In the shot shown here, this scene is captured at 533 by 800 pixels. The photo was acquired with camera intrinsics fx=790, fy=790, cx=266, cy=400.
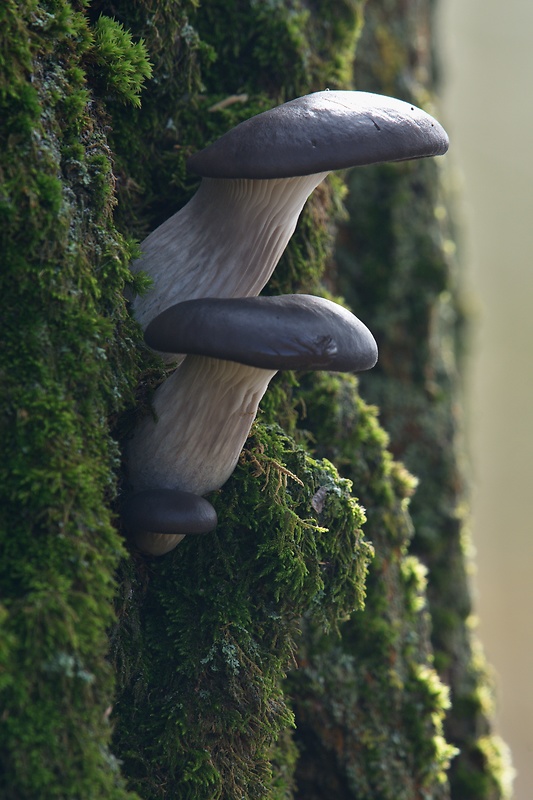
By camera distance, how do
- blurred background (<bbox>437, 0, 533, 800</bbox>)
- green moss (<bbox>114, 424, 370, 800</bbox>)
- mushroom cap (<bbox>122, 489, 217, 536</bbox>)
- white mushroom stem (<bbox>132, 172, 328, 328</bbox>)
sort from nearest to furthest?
mushroom cap (<bbox>122, 489, 217, 536</bbox>)
green moss (<bbox>114, 424, 370, 800</bbox>)
white mushroom stem (<bbox>132, 172, 328, 328</bbox>)
blurred background (<bbox>437, 0, 533, 800</bbox>)

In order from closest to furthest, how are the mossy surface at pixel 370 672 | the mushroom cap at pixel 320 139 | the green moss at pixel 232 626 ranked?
the mushroom cap at pixel 320 139 → the green moss at pixel 232 626 → the mossy surface at pixel 370 672

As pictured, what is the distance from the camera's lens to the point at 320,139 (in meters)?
2.35

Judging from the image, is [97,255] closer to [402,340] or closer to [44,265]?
[44,265]

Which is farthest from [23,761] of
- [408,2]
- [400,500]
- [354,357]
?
[408,2]

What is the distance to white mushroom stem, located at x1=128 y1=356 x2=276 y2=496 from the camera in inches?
105

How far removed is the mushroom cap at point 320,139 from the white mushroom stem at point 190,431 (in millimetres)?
669

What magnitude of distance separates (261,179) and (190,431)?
87 centimetres

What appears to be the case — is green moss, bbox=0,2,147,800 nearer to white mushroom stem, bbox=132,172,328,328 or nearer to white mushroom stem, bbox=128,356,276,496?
white mushroom stem, bbox=128,356,276,496

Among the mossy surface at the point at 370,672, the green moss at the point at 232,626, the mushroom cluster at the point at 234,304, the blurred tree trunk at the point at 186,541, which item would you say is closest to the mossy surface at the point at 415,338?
the blurred tree trunk at the point at 186,541

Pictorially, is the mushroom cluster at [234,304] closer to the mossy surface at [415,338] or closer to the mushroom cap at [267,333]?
the mushroom cap at [267,333]

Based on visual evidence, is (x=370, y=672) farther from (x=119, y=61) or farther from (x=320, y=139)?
(x=119, y=61)

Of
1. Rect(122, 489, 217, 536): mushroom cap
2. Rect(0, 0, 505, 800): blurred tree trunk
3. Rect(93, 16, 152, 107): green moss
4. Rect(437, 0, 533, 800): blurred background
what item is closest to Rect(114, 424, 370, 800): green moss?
Rect(0, 0, 505, 800): blurred tree trunk

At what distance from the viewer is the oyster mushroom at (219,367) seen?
88.7 inches

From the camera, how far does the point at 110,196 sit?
2.68 meters
